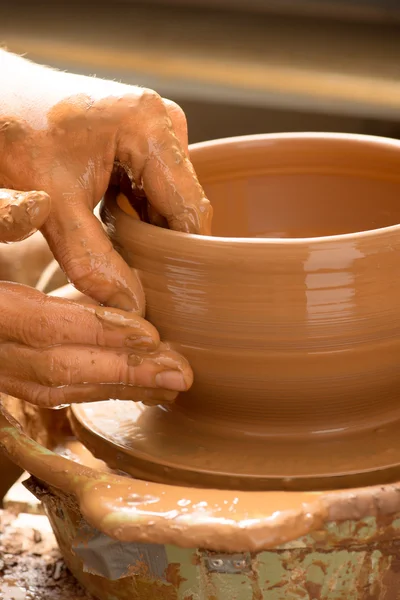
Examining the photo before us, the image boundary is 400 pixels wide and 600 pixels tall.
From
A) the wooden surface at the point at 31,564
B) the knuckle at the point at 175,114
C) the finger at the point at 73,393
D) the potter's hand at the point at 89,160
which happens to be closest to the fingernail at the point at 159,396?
the finger at the point at 73,393

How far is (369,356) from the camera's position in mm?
1000

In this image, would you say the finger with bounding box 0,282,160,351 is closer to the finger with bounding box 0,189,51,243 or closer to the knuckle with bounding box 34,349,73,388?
the knuckle with bounding box 34,349,73,388

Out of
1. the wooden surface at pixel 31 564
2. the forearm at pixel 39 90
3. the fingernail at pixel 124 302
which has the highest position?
the forearm at pixel 39 90

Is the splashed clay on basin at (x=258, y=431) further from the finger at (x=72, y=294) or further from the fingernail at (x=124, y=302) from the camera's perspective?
the finger at (x=72, y=294)

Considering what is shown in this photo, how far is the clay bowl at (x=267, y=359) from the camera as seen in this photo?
0.96 meters

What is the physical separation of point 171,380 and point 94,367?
0.09 metres

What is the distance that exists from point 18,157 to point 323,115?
143 centimetres

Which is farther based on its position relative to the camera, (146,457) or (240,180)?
(240,180)

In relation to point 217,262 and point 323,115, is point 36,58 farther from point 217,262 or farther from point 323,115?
point 217,262

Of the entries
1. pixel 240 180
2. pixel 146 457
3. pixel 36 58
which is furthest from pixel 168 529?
pixel 36 58

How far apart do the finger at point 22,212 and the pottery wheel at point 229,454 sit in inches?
12.1

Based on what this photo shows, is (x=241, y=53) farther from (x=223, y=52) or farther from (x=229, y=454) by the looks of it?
(x=229, y=454)

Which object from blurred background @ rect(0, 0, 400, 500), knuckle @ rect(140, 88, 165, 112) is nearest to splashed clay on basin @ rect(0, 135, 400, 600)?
knuckle @ rect(140, 88, 165, 112)

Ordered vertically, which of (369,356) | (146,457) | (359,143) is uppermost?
(359,143)
